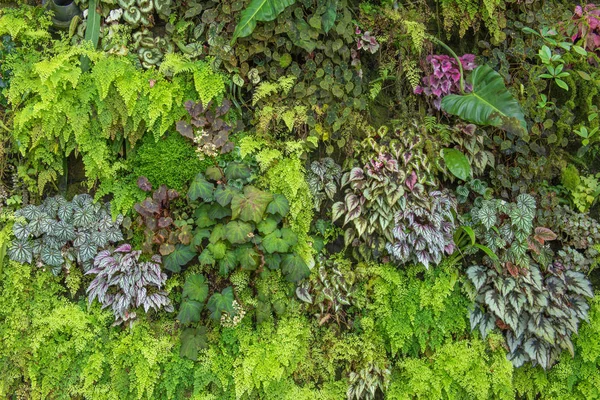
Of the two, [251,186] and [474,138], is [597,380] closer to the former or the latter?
[474,138]

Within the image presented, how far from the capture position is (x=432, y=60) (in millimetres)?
4199

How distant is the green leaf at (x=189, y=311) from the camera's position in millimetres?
3654

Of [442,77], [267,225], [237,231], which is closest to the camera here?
[237,231]

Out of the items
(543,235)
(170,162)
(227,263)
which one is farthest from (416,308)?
(170,162)

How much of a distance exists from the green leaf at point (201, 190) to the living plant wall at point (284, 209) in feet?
0.06

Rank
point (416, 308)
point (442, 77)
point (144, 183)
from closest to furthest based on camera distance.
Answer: point (144, 183)
point (416, 308)
point (442, 77)

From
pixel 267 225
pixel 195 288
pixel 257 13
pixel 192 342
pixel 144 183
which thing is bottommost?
pixel 192 342

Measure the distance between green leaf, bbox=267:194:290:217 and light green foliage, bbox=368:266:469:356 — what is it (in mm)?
914

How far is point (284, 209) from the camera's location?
375 centimetres

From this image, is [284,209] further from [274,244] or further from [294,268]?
[294,268]

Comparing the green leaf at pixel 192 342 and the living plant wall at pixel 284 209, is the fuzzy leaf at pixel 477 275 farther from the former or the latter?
the green leaf at pixel 192 342

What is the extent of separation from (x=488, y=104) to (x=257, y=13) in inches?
73.4

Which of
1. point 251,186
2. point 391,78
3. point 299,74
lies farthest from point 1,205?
point 391,78

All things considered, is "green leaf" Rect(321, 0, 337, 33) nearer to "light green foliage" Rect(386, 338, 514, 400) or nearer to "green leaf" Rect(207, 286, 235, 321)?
"green leaf" Rect(207, 286, 235, 321)
